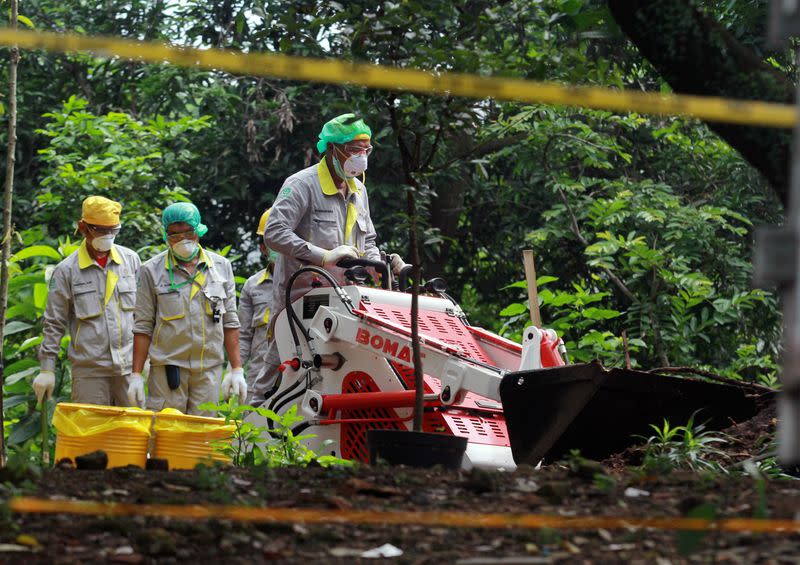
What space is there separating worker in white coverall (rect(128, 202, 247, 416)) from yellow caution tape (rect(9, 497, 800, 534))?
4545 mm

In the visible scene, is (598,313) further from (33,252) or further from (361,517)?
(361,517)

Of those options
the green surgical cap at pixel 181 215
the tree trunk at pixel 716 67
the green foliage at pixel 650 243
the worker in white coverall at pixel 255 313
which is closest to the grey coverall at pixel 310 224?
the green surgical cap at pixel 181 215

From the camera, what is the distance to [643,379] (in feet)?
19.0

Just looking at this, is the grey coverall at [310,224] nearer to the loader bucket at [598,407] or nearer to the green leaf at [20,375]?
the loader bucket at [598,407]

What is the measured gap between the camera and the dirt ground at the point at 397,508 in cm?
304

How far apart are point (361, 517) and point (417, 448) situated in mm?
1271

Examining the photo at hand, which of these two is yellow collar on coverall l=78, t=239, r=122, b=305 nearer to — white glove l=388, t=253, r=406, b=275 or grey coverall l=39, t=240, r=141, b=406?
grey coverall l=39, t=240, r=141, b=406

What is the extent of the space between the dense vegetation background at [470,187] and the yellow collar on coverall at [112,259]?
1.90 feet

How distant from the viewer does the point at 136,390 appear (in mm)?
8078

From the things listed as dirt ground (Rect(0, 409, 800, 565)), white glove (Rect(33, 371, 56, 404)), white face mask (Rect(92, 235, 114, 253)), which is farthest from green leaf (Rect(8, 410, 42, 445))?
dirt ground (Rect(0, 409, 800, 565))

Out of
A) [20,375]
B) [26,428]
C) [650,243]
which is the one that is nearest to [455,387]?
[26,428]

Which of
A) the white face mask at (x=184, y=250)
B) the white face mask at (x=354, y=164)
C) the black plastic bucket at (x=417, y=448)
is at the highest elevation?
the white face mask at (x=354, y=164)

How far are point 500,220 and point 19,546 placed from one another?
11498mm

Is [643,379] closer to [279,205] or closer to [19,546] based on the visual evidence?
[279,205]
